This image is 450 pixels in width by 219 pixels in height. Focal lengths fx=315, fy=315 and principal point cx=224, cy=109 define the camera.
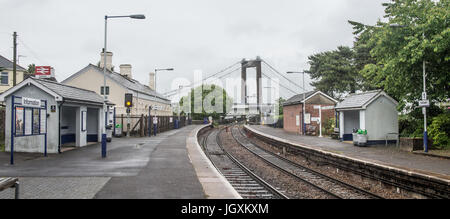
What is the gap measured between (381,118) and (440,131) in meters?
4.13

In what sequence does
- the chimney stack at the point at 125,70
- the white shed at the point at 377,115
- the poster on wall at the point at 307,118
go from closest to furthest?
the white shed at the point at 377,115
the poster on wall at the point at 307,118
the chimney stack at the point at 125,70

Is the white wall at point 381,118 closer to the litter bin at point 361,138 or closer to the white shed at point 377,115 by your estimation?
the white shed at point 377,115

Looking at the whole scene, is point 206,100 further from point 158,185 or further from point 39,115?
point 158,185

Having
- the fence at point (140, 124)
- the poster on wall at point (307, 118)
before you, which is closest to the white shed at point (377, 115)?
the poster on wall at point (307, 118)

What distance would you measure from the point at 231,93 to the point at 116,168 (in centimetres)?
7843

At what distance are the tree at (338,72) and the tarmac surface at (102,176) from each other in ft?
92.4

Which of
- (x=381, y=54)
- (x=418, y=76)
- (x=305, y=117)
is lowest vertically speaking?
(x=305, y=117)

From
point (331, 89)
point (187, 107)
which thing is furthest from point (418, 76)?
point (187, 107)

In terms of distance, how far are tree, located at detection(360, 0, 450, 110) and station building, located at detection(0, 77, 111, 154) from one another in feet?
46.4

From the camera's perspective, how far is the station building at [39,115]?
1198cm

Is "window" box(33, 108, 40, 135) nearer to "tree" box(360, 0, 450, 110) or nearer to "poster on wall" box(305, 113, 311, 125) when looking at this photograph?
"tree" box(360, 0, 450, 110)
